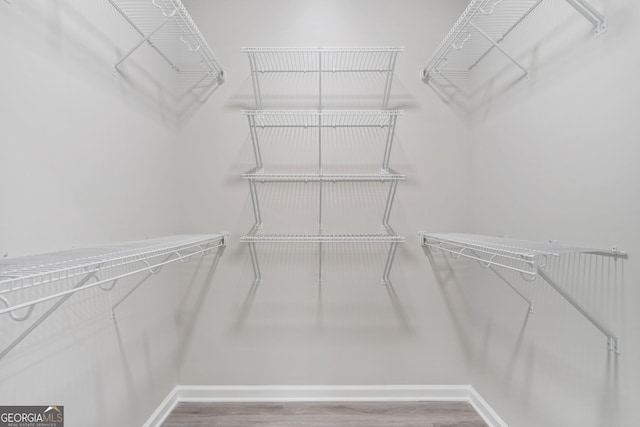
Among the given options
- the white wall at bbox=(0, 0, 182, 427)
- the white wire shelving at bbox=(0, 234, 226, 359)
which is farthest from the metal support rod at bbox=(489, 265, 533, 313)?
the white wall at bbox=(0, 0, 182, 427)

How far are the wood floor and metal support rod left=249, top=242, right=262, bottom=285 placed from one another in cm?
77

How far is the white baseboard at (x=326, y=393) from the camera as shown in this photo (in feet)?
6.69

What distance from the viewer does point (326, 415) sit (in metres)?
1.89

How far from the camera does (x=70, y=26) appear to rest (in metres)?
1.16

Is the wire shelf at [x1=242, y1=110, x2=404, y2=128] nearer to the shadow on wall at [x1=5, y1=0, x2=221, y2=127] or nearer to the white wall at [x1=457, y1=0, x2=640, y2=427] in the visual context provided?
the shadow on wall at [x1=5, y1=0, x2=221, y2=127]

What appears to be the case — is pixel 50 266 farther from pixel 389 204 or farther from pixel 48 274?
pixel 389 204

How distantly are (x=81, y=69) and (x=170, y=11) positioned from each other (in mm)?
477

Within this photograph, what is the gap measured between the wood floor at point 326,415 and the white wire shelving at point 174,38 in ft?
6.33

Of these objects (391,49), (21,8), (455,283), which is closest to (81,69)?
(21,8)

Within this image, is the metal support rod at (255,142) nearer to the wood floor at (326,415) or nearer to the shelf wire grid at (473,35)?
the shelf wire grid at (473,35)

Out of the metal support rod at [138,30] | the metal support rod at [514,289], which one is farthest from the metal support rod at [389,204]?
the metal support rod at [138,30]

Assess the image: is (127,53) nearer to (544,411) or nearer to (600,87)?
(600,87)

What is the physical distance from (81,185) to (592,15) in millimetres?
1973

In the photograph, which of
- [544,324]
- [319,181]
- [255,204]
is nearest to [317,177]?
[319,181]
